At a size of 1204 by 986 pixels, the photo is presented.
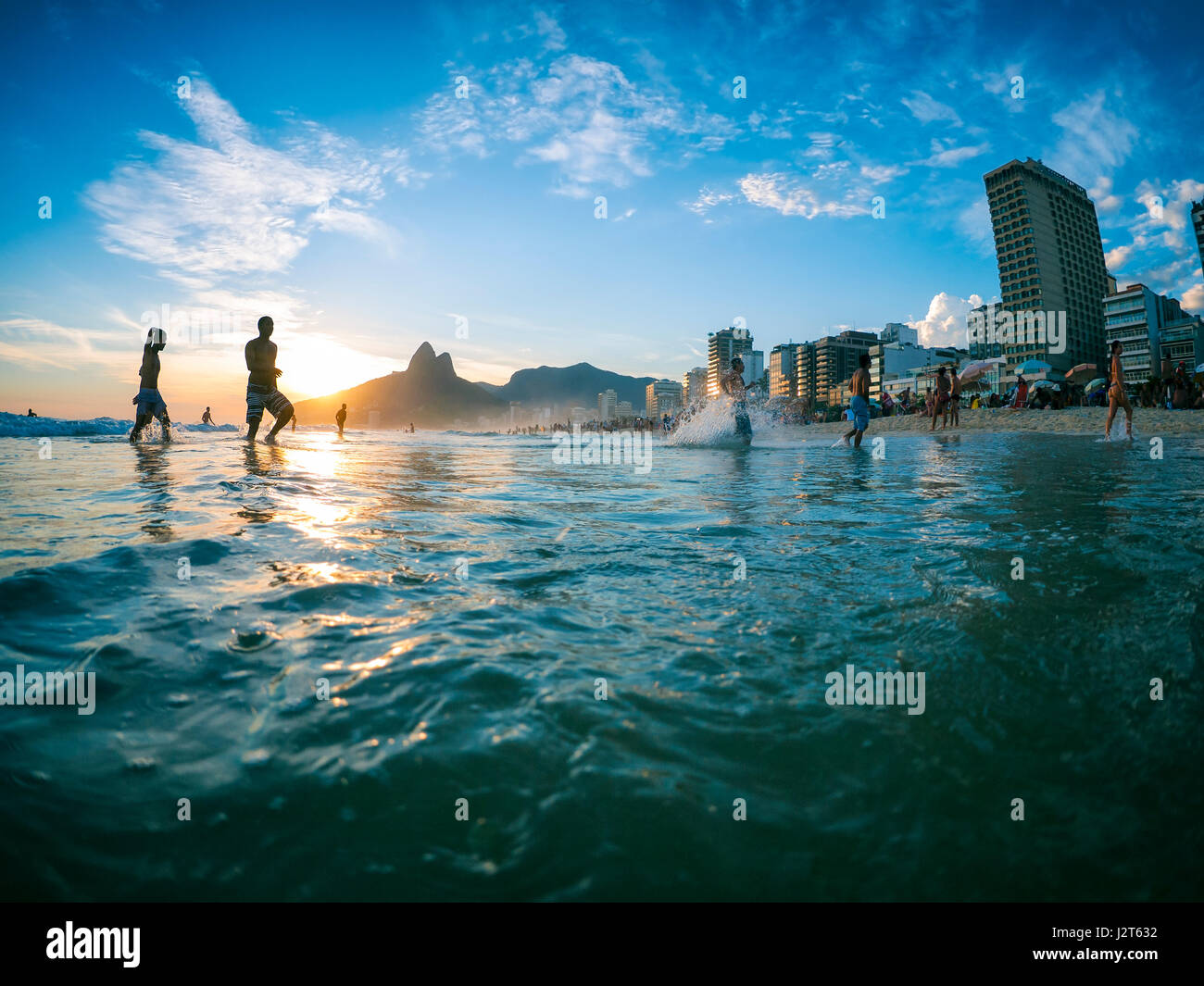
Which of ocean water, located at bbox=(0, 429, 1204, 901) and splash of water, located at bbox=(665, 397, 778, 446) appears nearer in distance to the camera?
ocean water, located at bbox=(0, 429, 1204, 901)

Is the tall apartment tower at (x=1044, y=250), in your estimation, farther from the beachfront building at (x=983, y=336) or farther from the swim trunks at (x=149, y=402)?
the swim trunks at (x=149, y=402)

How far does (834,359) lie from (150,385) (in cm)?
17703

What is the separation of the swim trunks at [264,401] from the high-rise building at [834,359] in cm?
16730

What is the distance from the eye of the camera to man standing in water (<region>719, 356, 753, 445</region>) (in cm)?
1648

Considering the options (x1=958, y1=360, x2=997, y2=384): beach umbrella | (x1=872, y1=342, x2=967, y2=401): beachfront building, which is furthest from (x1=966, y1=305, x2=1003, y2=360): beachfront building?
(x1=958, y1=360, x2=997, y2=384): beach umbrella

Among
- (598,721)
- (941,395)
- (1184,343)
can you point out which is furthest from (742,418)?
(1184,343)

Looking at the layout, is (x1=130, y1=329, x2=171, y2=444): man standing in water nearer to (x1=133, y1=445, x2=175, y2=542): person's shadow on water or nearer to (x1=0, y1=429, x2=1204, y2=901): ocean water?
(x1=133, y1=445, x2=175, y2=542): person's shadow on water

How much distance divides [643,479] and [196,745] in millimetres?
7660

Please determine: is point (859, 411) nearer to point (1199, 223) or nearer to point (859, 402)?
point (859, 402)

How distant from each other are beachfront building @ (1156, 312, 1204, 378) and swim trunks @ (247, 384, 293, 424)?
122m

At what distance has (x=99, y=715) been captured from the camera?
1.89m
